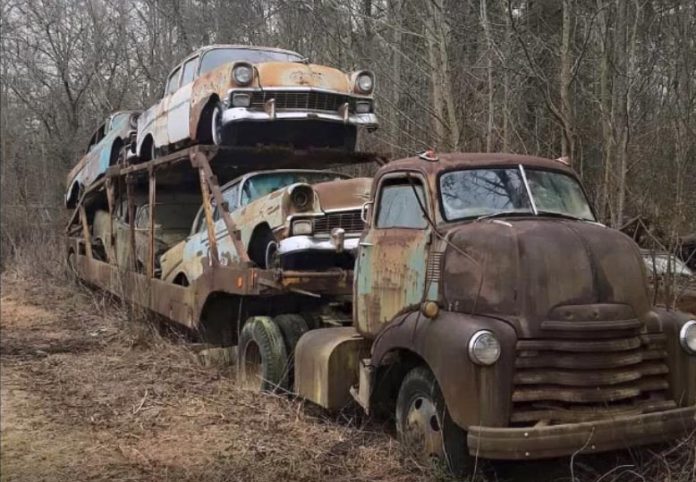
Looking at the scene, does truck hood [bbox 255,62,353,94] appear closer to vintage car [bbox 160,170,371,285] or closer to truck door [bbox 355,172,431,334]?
vintage car [bbox 160,170,371,285]

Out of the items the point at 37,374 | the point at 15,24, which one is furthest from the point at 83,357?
the point at 15,24

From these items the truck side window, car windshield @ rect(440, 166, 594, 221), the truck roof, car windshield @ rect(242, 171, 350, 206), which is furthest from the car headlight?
car windshield @ rect(440, 166, 594, 221)

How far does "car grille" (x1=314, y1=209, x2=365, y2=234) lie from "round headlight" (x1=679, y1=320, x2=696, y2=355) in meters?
3.31

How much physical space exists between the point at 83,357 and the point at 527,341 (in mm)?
6208

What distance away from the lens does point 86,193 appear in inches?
562

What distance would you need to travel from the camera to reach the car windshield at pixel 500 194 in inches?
224

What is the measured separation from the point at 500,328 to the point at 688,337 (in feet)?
4.39

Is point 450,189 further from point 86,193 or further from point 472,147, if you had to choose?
point 86,193

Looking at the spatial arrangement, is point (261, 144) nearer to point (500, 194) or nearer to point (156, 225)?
point (156, 225)

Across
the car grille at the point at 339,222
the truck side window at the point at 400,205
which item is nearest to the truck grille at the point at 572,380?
the truck side window at the point at 400,205

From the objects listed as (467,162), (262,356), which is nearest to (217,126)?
(262,356)

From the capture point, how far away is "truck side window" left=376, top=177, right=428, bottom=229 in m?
5.84

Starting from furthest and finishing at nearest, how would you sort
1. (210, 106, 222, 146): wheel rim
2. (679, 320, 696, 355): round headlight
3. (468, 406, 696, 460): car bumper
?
(210, 106, 222, 146): wheel rim < (679, 320, 696, 355): round headlight < (468, 406, 696, 460): car bumper

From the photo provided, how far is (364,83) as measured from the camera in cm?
966
